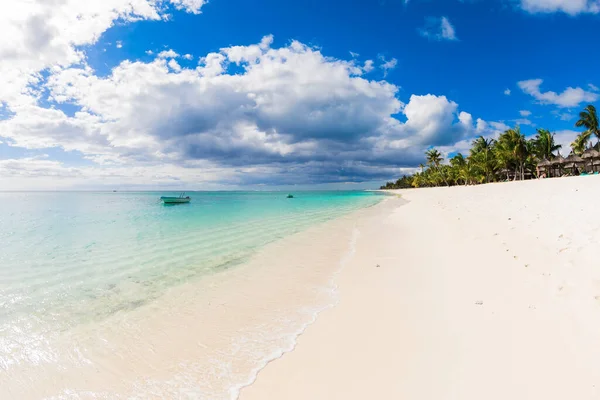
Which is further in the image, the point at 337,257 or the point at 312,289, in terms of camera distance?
the point at 337,257

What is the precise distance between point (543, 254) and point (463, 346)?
5.29 meters

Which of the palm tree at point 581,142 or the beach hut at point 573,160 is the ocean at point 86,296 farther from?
the palm tree at point 581,142

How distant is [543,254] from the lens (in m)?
7.46

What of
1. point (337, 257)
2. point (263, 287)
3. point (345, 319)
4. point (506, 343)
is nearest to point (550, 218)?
point (337, 257)

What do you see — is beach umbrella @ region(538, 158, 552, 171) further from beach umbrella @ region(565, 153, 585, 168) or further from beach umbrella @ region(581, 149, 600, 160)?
beach umbrella @ region(581, 149, 600, 160)

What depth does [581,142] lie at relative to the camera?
55.8 meters

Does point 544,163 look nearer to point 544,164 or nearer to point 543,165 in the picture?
point 544,164

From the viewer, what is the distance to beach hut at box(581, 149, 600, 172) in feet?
152

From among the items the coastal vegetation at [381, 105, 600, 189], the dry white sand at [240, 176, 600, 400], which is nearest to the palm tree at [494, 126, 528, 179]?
the coastal vegetation at [381, 105, 600, 189]

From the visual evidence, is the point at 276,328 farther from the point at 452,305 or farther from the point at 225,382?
the point at 452,305

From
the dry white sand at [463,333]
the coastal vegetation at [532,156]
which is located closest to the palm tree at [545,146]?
the coastal vegetation at [532,156]

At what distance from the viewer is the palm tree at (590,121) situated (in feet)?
174

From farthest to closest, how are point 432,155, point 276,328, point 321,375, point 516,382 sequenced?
point 432,155, point 276,328, point 321,375, point 516,382

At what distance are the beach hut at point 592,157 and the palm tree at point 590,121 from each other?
336 inches
